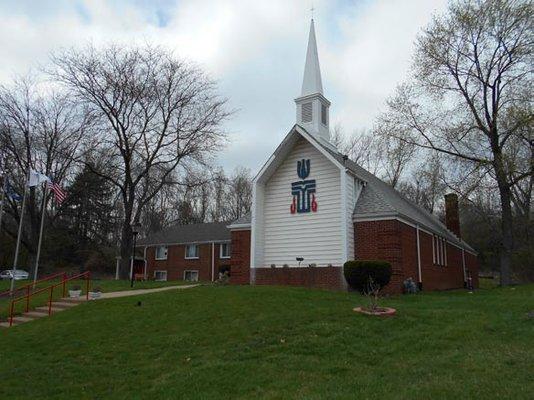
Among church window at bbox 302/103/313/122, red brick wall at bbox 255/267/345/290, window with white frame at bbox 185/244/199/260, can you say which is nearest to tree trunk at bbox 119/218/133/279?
window with white frame at bbox 185/244/199/260

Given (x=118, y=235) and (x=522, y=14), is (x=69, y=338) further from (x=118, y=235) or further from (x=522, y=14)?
(x=118, y=235)

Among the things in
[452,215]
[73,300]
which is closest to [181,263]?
[452,215]

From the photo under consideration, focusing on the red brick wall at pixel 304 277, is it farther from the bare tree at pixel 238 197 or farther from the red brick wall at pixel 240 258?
the bare tree at pixel 238 197

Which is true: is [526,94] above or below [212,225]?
above

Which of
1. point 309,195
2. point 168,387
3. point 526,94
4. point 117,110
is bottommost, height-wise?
point 168,387

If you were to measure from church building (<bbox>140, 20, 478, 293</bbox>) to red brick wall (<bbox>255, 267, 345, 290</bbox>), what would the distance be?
0.04m

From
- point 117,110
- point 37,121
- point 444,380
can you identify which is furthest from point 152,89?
point 444,380

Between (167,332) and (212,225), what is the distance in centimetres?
3228

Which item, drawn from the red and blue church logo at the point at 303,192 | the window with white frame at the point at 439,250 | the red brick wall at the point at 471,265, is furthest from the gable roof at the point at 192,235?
the red and blue church logo at the point at 303,192

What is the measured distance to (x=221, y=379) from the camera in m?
8.59

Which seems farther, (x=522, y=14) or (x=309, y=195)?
(x=522, y=14)

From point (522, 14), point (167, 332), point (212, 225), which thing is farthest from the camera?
point (212, 225)

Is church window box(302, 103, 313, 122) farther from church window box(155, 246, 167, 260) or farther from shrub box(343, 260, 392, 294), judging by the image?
church window box(155, 246, 167, 260)

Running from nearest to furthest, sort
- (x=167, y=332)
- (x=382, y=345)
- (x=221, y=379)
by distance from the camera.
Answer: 1. (x=221, y=379)
2. (x=382, y=345)
3. (x=167, y=332)
